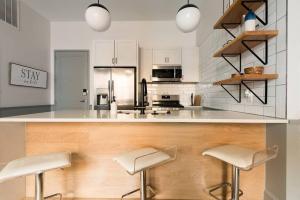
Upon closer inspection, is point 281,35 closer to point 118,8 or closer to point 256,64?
point 256,64

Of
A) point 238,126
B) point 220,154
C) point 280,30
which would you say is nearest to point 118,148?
point 220,154

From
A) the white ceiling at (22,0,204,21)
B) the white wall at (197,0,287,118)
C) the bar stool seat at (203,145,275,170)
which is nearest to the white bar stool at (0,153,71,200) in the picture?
the bar stool seat at (203,145,275,170)

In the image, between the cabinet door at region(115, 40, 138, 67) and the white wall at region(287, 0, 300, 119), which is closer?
the white wall at region(287, 0, 300, 119)

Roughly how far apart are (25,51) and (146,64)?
217 cm

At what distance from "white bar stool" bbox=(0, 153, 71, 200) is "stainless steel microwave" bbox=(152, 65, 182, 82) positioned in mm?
2743

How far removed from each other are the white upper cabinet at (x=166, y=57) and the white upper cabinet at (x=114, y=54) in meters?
0.42

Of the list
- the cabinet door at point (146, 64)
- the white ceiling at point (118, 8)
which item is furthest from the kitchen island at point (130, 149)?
the white ceiling at point (118, 8)

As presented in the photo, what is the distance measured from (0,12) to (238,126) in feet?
11.5

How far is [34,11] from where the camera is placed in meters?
3.73

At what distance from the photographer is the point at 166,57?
397 cm

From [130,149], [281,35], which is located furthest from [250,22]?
[130,149]

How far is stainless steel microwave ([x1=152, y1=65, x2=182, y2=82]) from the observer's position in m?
3.92

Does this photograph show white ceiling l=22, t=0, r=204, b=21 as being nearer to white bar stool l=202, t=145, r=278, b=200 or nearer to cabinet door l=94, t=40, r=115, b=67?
cabinet door l=94, t=40, r=115, b=67

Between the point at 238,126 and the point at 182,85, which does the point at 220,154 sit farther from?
the point at 182,85
